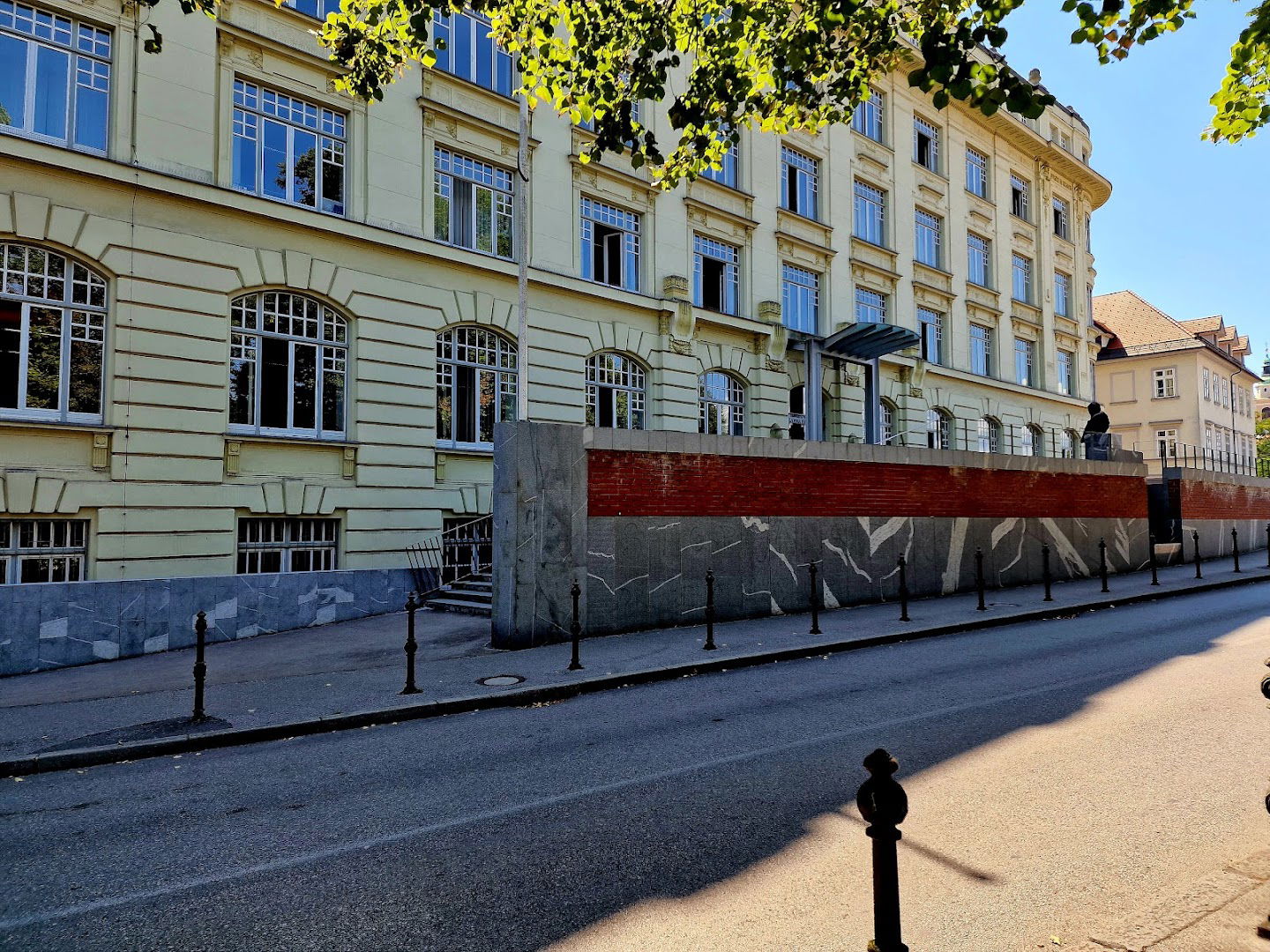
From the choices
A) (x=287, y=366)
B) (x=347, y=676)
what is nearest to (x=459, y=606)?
(x=347, y=676)

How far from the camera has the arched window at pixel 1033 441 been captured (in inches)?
1359

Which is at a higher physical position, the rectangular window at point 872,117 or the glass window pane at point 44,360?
the rectangular window at point 872,117

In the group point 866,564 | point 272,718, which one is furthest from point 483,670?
point 866,564

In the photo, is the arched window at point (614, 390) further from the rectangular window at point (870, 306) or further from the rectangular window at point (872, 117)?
the rectangular window at point (872, 117)

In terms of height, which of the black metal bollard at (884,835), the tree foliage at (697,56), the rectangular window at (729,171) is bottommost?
the black metal bollard at (884,835)

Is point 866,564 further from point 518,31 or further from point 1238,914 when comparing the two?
point 1238,914

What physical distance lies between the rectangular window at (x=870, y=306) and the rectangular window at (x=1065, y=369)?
13.8 meters

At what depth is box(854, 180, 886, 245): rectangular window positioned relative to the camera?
27547mm

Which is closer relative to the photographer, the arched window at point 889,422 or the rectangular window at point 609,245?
the rectangular window at point 609,245

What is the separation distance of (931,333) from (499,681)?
83.2 feet

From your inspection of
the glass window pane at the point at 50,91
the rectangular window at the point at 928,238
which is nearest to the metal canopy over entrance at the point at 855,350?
the rectangular window at the point at 928,238

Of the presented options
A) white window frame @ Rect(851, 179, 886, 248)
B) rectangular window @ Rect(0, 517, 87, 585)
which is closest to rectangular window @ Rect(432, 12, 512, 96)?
rectangular window @ Rect(0, 517, 87, 585)

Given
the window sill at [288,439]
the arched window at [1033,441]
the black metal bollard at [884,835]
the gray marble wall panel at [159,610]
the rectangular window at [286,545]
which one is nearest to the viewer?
the black metal bollard at [884,835]

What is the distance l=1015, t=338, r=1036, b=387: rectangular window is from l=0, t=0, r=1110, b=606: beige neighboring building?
12195 millimetres
